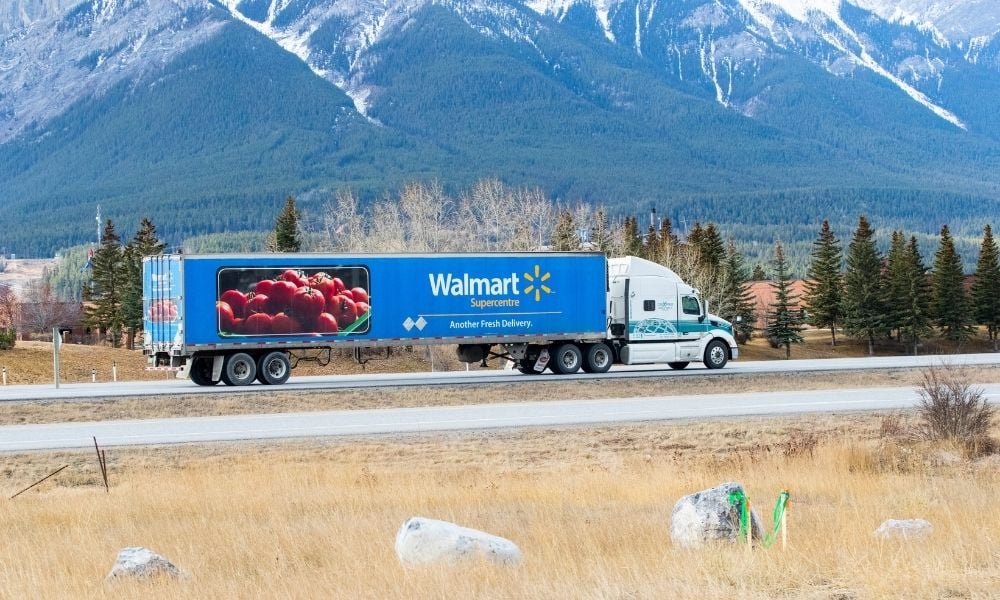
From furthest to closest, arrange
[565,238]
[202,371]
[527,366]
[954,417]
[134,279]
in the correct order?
[134,279], [565,238], [527,366], [202,371], [954,417]

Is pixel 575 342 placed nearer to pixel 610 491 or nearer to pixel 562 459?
pixel 562 459

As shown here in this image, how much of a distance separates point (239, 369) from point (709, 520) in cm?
2522

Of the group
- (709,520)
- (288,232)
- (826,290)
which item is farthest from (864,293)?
(709,520)

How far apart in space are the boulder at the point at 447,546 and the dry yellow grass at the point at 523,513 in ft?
0.57

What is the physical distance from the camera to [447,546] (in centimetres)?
1186

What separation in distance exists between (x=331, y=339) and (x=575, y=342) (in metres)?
7.42

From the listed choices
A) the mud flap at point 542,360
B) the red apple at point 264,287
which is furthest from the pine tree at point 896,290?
the red apple at point 264,287

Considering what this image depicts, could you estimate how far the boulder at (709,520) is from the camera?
12.5 meters

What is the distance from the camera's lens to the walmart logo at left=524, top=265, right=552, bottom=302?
128 feet

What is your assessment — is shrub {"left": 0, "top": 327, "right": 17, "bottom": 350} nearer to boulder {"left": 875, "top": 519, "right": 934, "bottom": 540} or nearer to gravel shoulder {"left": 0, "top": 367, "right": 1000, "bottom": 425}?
gravel shoulder {"left": 0, "top": 367, "right": 1000, "bottom": 425}

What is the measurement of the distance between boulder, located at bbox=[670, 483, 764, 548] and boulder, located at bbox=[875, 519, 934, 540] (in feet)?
3.90

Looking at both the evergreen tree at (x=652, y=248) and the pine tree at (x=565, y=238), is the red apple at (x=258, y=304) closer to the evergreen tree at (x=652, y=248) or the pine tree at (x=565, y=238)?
the pine tree at (x=565, y=238)

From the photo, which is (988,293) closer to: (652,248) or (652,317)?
(652,248)

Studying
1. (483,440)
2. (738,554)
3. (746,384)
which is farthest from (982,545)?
(746,384)
